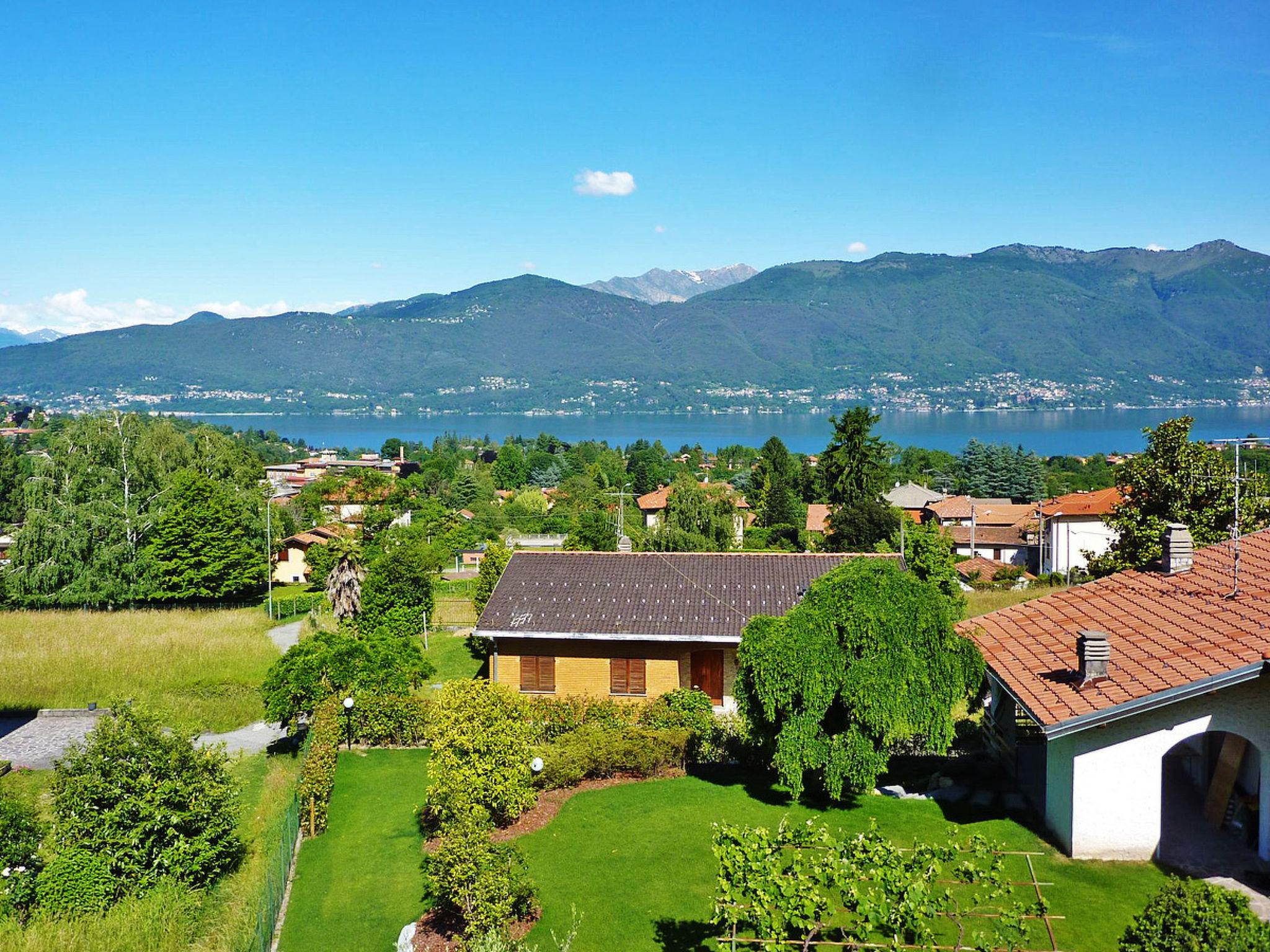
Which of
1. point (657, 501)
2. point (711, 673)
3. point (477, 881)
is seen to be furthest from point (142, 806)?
point (657, 501)

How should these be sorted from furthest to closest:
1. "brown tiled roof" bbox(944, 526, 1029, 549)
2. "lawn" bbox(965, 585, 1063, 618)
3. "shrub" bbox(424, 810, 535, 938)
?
"brown tiled roof" bbox(944, 526, 1029, 549)
"lawn" bbox(965, 585, 1063, 618)
"shrub" bbox(424, 810, 535, 938)

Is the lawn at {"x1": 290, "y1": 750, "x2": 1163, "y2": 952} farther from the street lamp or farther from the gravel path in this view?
the gravel path

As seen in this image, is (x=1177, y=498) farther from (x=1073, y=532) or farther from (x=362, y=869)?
(x=1073, y=532)

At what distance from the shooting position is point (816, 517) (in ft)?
195

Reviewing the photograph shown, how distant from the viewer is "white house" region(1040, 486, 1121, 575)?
44.9 metres

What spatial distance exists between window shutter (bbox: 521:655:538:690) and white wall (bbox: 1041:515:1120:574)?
32.7m

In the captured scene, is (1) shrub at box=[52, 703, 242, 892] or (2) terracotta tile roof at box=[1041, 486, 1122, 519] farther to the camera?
(2) terracotta tile roof at box=[1041, 486, 1122, 519]

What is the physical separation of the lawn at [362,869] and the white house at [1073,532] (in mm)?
37108

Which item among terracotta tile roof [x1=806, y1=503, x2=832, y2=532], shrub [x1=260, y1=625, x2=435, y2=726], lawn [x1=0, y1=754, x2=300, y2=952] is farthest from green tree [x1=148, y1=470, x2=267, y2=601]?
terracotta tile roof [x1=806, y1=503, x2=832, y2=532]

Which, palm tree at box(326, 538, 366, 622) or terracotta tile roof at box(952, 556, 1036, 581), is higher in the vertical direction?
palm tree at box(326, 538, 366, 622)

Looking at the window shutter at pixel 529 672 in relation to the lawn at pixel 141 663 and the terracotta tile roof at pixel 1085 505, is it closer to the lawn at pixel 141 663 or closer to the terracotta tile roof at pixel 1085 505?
the lawn at pixel 141 663

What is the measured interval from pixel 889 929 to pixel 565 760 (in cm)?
747

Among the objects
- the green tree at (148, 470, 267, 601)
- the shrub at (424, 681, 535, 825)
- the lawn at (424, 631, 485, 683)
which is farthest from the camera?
the green tree at (148, 470, 267, 601)

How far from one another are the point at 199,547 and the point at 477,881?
33.9 m
